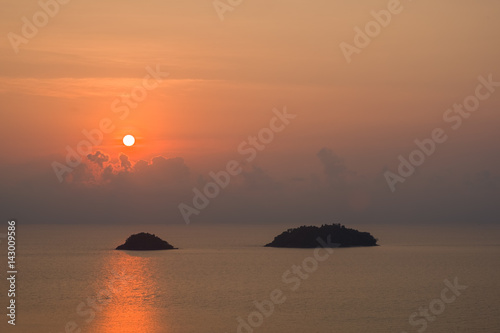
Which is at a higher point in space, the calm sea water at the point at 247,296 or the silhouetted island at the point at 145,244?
the silhouetted island at the point at 145,244

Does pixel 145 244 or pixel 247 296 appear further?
pixel 145 244

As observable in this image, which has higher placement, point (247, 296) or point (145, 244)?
point (145, 244)

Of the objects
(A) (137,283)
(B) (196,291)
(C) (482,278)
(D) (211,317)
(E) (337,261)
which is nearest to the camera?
(D) (211,317)

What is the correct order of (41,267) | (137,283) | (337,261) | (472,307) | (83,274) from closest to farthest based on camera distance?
(472,307)
(137,283)
(83,274)
(41,267)
(337,261)

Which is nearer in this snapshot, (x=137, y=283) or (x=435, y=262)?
(x=137, y=283)

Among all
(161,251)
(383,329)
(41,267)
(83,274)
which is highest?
(161,251)

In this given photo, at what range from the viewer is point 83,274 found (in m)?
121

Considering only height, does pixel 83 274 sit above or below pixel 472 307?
above

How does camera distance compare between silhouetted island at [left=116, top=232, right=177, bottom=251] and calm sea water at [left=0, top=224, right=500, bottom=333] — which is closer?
calm sea water at [left=0, top=224, right=500, bottom=333]

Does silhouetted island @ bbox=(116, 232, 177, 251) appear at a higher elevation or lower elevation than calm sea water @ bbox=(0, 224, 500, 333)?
higher

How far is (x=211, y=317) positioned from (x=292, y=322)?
8.18 metres

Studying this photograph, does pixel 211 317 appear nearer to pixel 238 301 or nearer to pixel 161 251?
pixel 238 301

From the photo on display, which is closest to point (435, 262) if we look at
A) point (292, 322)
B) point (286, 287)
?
point (286, 287)

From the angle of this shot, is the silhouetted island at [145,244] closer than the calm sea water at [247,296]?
No
